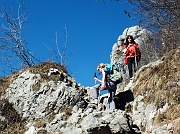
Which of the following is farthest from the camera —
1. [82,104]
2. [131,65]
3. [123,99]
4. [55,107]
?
[131,65]

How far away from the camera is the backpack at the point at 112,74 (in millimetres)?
10557

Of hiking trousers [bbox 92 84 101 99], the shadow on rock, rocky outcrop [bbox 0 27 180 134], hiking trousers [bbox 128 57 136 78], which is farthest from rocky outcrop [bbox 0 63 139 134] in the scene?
hiking trousers [bbox 128 57 136 78]

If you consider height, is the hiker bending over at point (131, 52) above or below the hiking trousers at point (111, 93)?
above

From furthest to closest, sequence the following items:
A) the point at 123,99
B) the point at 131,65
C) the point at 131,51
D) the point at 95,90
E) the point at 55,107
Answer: the point at 131,65, the point at 131,51, the point at 123,99, the point at 95,90, the point at 55,107

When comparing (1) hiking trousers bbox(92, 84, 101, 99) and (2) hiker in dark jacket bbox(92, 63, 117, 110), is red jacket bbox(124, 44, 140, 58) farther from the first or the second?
(1) hiking trousers bbox(92, 84, 101, 99)

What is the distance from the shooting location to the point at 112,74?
10.7m

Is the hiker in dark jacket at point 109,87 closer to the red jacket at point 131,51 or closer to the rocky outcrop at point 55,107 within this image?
the rocky outcrop at point 55,107

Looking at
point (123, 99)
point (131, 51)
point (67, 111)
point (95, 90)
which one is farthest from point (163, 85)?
point (67, 111)

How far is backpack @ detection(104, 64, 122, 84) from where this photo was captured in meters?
10.6

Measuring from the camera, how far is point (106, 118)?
929 centimetres

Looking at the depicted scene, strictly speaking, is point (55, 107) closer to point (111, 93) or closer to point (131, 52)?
point (111, 93)

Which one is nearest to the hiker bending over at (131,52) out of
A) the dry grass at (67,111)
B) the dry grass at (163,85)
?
the dry grass at (163,85)

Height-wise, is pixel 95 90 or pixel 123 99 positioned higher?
pixel 95 90

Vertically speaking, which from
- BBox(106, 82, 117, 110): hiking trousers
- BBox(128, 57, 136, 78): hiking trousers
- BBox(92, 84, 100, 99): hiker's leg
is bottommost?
BBox(106, 82, 117, 110): hiking trousers
